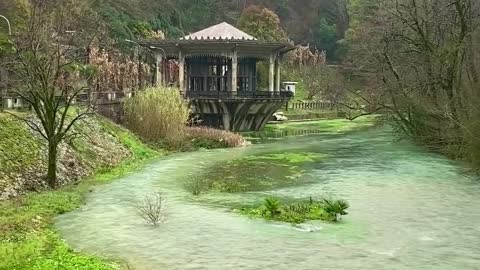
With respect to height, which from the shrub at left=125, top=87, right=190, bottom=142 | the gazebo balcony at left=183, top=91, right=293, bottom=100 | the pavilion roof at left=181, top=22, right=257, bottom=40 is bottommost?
the shrub at left=125, top=87, right=190, bottom=142

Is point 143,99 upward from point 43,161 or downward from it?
upward

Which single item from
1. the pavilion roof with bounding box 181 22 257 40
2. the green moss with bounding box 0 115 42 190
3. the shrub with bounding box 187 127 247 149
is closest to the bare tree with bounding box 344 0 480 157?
the shrub with bounding box 187 127 247 149

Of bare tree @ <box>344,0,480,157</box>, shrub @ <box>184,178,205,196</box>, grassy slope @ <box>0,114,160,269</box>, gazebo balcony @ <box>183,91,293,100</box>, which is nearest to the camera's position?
grassy slope @ <box>0,114,160,269</box>

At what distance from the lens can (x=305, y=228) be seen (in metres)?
15.5

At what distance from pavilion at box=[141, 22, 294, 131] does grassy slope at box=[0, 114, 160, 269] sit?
22.6 m

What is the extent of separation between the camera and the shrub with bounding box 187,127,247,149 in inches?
1476

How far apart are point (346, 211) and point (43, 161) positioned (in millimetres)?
11406

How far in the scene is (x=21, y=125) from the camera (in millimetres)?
23688

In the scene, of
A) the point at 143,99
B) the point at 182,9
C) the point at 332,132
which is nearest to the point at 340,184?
the point at 143,99

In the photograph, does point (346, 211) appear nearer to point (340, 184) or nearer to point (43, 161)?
point (340, 184)

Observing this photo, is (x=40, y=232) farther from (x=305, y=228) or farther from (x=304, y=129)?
(x=304, y=129)

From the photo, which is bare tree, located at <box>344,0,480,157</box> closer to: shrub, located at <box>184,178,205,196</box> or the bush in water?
the bush in water

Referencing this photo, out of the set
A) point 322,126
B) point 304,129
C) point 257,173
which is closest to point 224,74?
point 304,129

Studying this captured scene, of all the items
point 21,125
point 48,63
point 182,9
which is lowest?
point 21,125
